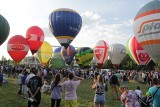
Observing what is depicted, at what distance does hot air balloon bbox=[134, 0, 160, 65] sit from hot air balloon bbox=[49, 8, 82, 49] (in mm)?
6657

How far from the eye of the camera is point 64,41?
89.1 feet

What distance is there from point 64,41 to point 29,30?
9.61 metres

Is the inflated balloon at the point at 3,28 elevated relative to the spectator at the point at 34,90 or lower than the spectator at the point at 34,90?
elevated

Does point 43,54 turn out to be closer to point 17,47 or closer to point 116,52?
point 17,47

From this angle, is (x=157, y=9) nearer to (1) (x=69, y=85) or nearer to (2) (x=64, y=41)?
(2) (x=64, y=41)

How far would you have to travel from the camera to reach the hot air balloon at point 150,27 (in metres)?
21.0

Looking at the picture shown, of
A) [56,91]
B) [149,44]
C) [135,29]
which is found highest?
[135,29]

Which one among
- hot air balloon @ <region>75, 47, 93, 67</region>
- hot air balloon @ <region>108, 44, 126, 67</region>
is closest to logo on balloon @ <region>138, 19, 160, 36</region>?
hot air balloon @ <region>108, 44, 126, 67</region>

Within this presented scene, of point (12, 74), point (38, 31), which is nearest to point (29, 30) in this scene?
point (38, 31)

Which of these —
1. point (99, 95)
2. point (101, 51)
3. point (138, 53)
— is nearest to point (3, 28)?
point (138, 53)

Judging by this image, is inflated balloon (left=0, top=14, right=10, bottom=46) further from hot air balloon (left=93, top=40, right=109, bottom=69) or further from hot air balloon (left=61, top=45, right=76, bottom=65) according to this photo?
hot air balloon (left=61, top=45, right=76, bottom=65)

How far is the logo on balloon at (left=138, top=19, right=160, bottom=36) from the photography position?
20.8 meters

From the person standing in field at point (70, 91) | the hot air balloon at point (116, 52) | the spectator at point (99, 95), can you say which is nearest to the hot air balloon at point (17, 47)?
the hot air balloon at point (116, 52)

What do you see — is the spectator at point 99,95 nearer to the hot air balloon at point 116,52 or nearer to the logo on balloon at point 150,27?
the logo on balloon at point 150,27
